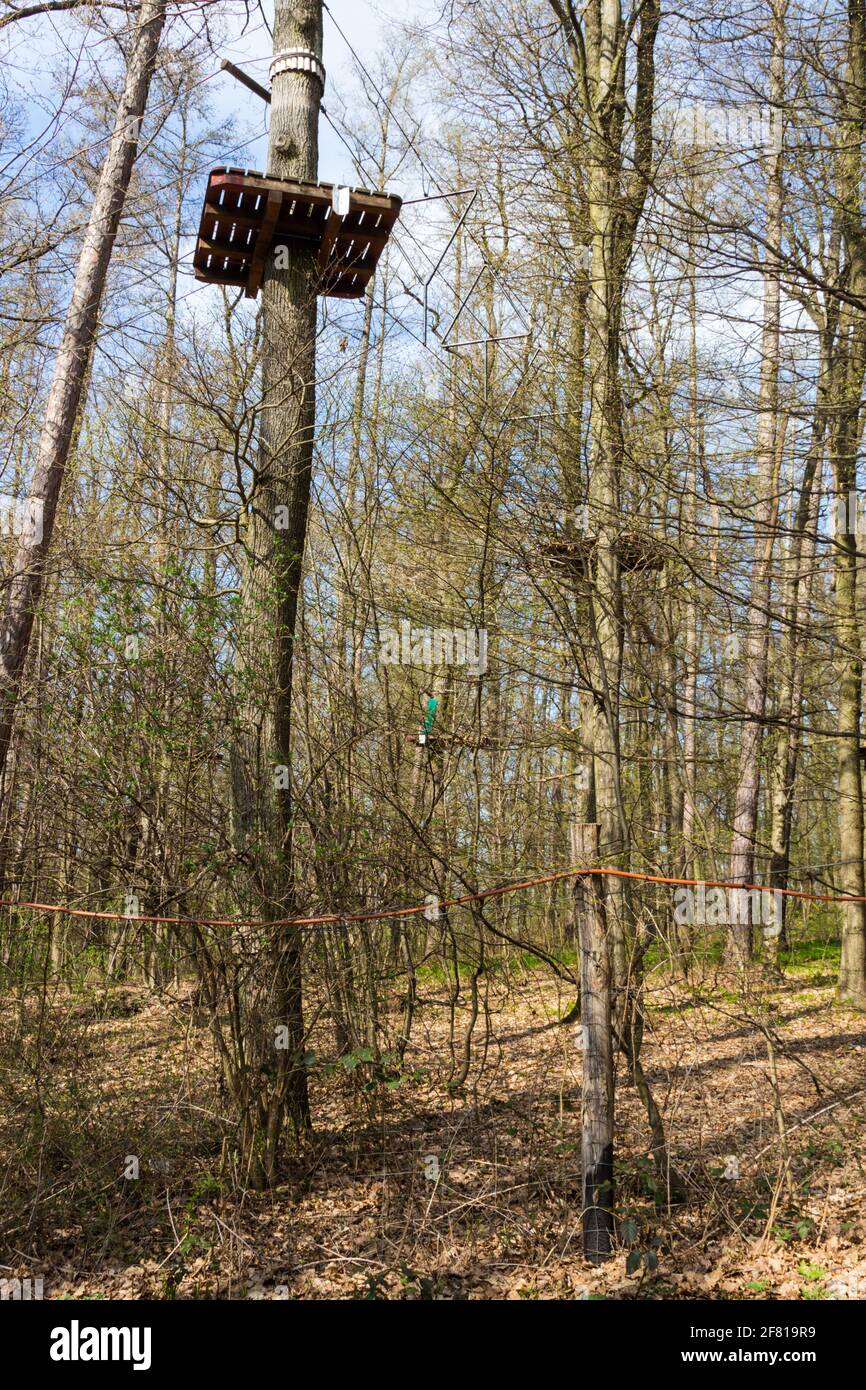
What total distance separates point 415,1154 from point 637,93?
7.02m

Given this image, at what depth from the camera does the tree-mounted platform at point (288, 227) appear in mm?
5492

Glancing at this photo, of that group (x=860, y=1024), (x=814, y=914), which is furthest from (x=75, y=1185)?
(x=814, y=914)

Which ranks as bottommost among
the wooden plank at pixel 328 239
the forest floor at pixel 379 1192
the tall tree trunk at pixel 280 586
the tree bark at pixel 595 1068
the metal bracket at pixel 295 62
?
the forest floor at pixel 379 1192

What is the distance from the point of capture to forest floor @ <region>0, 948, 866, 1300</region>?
407 centimetres

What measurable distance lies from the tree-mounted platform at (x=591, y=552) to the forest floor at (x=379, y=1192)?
233 centimetres

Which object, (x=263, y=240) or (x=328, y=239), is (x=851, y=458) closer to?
(x=328, y=239)

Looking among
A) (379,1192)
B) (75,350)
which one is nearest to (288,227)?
(75,350)

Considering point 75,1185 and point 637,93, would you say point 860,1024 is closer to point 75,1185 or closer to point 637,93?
point 75,1185

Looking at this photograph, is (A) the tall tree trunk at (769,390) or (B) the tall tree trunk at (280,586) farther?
(B) the tall tree trunk at (280,586)

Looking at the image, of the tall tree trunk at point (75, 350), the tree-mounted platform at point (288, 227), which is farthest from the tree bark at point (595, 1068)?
the tall tree trunk at point (75, 350)

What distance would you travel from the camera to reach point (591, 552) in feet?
19.4

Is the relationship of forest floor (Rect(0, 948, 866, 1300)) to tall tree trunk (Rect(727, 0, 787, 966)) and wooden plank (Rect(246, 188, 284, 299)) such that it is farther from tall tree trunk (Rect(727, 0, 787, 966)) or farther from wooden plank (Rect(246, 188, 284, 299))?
wooden plank (Rect(246, 188, 284, 299))

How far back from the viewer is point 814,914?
18156mm

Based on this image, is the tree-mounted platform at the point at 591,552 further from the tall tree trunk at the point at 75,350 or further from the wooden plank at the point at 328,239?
the tall tree trunk at the point at 75,350
